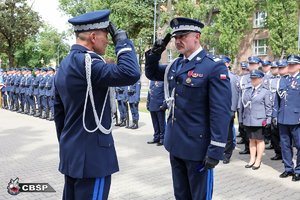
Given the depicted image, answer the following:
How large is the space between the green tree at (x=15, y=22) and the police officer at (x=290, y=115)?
1010 inches

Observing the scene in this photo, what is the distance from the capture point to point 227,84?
3205 mm

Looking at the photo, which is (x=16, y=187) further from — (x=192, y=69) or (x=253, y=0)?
(x=253, y=0)

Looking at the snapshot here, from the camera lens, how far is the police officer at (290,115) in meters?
5.95

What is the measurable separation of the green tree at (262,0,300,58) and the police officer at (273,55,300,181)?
1006 inches

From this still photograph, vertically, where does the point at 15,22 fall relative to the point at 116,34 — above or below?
above

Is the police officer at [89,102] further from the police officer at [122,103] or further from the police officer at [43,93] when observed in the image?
the police officer at [43,93]

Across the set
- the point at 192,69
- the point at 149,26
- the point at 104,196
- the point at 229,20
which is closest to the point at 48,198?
the point at 104,196

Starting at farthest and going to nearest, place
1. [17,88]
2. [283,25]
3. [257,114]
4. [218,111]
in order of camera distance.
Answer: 1. [283,25]
2. [17,88]
3. [257,114]
4. [218,111]

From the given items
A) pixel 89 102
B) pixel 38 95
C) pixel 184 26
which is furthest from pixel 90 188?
pixel 38 95

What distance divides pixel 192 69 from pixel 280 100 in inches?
138

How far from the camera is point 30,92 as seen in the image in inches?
569

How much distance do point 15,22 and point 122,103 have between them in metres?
20.2

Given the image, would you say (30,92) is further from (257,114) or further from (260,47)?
(260,47)

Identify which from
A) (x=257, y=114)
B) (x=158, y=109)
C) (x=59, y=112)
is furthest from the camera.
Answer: (x=158, y=109)
